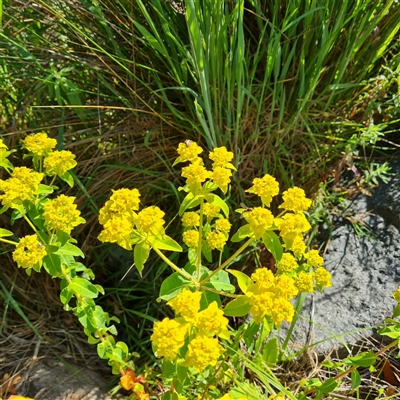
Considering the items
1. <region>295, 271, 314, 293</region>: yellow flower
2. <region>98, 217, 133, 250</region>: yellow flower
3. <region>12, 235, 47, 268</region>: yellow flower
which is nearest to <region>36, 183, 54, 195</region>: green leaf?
<region>12, 235, 47, 268</region>: yellow flower

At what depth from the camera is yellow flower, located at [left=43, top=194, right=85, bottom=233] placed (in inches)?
35.7

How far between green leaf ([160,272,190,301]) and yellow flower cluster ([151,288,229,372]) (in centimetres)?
16

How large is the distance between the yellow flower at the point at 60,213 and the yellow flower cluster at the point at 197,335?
29 cm

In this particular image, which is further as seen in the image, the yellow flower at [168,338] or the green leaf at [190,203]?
the green leaf at [190,203]

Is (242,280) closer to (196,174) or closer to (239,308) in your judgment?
(239,308)

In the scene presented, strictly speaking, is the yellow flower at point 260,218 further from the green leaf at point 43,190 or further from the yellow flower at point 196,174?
the green leaf at point 43,190

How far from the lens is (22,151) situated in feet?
4.85

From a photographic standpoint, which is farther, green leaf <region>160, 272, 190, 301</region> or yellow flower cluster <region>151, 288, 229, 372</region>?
green leaf <region>160, 272, 190, 301</region>

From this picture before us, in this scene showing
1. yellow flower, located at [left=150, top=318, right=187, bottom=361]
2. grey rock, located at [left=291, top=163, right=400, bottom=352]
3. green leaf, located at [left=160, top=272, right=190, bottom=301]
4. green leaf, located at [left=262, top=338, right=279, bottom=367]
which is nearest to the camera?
yellow flower, located at [left=150, top=318, right=187, bottom=361]

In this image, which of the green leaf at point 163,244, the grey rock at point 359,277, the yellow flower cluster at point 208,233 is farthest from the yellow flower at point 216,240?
the grey rock at point 359,277

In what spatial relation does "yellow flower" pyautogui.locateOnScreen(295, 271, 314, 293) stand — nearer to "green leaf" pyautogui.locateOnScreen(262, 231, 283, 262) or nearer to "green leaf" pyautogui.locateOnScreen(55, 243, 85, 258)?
"green leaf" pyautogui.locateOnScreen(262, 231, 283, 262)

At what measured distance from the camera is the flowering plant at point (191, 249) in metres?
0.79

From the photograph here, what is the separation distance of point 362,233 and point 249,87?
0.62 metres

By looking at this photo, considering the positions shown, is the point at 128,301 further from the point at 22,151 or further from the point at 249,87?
the point at 249,87
